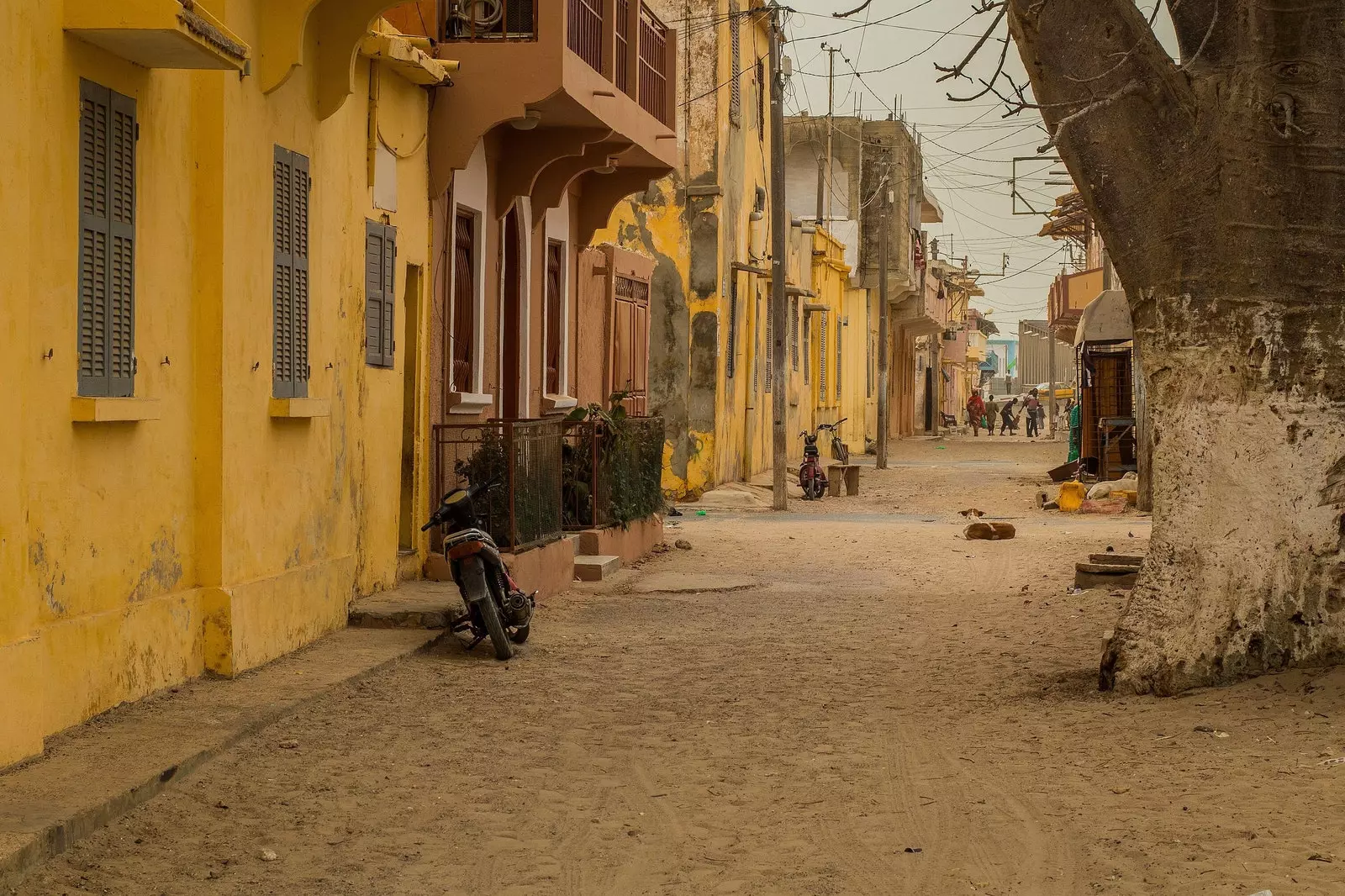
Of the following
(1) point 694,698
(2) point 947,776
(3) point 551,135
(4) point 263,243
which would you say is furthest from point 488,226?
(2) point 947,776

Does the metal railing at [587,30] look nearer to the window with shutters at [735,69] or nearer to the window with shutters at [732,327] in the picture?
the window with shutters at [732,327]

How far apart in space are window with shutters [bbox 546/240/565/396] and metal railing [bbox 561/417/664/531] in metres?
1.04

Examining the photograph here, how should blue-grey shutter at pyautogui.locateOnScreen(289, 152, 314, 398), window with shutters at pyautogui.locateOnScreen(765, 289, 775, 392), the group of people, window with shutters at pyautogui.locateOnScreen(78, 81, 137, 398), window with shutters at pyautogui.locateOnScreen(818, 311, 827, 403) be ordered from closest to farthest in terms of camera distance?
window with shutters at pyautogui.locateOnScreen(78, 81, 137, 398) < blue-grey shutter at pyautogui.locateOnScreen(289, 152, 314, 398) < window with shutters at pyautogui.locateOnScreen(765, 289, 775, 392) < window with shutters at pyautogui.locateOnScreen(818, 311, 827, 403) < the group of people

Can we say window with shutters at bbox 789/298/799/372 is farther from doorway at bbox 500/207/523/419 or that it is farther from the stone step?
the stone step

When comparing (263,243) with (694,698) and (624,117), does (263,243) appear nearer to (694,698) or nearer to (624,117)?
(694,698)

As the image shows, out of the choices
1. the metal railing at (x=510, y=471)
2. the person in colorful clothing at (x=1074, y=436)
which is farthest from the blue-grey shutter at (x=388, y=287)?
the person in colorful clothing at (x=1074, y=436)

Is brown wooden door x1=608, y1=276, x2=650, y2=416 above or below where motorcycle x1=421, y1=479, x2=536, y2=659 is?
above

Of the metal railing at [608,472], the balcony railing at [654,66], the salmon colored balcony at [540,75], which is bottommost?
the metal railing at [608,472]

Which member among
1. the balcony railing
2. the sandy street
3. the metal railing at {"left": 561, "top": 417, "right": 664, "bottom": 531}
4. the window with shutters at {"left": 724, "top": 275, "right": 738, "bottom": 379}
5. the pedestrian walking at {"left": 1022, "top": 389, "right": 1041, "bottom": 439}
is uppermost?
the balcony railing

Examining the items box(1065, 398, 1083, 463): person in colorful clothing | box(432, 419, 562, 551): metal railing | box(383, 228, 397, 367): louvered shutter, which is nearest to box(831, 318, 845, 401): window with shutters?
box(1065, 398, 1083, 463): person in colorful clothing

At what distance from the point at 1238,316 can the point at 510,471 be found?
558 cm

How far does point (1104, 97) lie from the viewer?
8.02 m

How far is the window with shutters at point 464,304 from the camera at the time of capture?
1339 centimetres

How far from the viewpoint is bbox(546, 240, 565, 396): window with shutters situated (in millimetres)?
16500
